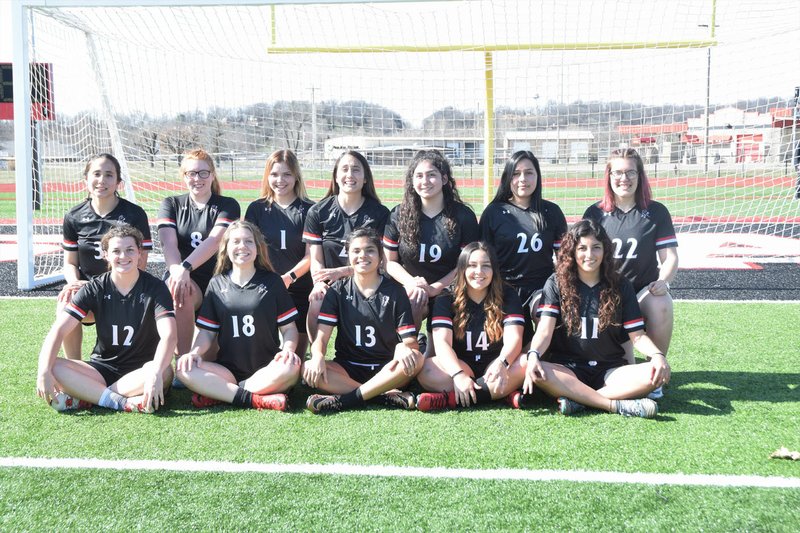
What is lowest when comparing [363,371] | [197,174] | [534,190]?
[363,371]

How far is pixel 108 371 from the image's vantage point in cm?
394

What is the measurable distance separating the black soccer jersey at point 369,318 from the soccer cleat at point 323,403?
33 cm

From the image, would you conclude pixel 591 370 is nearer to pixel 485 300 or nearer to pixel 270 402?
pixel 485 300

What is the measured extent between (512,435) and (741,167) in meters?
13.3

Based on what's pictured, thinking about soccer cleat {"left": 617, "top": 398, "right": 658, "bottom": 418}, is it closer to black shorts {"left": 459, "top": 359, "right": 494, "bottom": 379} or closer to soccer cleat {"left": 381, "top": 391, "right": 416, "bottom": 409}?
black shorts {"left": 459, "top": 359, "right": 494, "bottom": 379}

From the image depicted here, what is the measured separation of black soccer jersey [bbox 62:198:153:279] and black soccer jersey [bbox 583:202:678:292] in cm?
291

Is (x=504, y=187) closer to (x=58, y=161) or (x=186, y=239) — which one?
(x=186, y=239)

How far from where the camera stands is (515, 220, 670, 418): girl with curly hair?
3.72 metres

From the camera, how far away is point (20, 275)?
24.2 ft

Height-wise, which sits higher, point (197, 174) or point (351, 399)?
point (197, 174)

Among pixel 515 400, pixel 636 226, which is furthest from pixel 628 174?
pixel 515 400

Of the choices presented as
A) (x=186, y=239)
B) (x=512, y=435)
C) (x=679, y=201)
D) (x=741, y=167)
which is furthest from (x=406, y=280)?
(x=679, y=201)

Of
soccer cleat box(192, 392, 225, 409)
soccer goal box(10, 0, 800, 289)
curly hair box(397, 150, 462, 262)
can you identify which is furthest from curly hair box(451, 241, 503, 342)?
soccer goal box(10, 0, 800, 289)

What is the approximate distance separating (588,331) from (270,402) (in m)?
1.75
